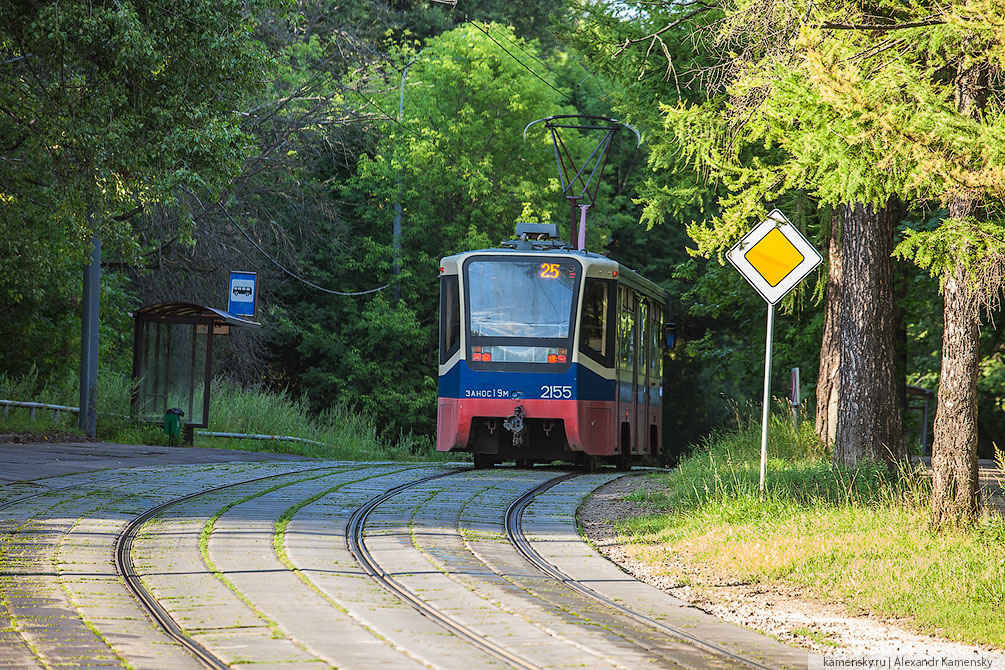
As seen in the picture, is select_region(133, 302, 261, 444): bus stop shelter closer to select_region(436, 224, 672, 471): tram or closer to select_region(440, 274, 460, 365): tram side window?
select_region(440, 274, 460, 365): tram side window

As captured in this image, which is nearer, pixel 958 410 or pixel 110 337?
pixel 958 410

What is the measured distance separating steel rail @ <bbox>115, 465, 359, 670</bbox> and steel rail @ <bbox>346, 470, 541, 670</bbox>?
4.50 feet

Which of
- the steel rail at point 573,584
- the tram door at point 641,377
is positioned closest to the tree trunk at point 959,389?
the steel rail at point 573,584

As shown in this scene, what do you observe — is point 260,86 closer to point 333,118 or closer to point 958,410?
point 958,410

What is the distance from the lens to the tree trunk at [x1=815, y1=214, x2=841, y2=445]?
59.8 ft

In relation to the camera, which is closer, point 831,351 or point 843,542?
point 843,542

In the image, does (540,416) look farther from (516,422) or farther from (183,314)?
(183,314)

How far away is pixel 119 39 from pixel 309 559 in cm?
805

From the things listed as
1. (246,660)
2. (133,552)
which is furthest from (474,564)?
(246,660)

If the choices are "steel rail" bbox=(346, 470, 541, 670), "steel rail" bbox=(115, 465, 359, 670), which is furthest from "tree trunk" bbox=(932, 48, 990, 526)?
"steel rail" bbox=(115, 465, 359, 670)

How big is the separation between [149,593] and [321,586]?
42.3 inches

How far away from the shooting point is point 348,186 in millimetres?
45375

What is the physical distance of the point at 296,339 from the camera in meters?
44.9

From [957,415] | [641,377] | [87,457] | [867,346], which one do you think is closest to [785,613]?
[957,415]
